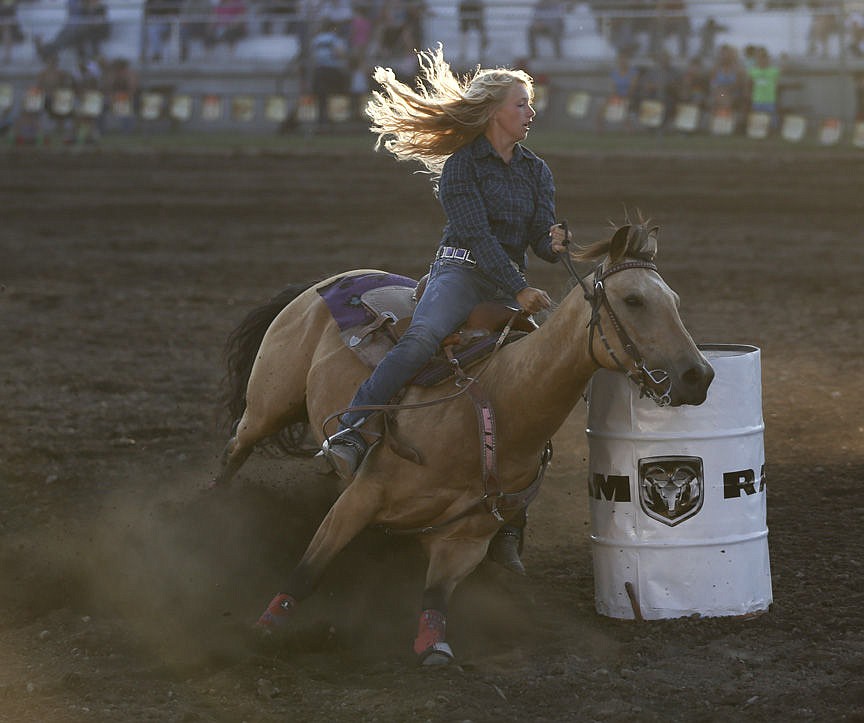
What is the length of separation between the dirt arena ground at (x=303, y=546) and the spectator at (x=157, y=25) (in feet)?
40.3

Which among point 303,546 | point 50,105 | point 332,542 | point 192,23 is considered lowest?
point 303,546

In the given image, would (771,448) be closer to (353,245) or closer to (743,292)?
(743,292)

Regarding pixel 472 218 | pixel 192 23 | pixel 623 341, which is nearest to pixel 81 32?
pixel 192 23

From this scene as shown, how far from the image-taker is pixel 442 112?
598 centimetres

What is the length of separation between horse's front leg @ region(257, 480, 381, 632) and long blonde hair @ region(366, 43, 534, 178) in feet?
5.16

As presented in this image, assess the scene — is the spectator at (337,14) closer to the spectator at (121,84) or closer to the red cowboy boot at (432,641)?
the spectator at (121,84)

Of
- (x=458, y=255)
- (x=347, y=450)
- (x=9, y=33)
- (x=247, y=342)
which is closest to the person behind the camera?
(x=347, y=450)

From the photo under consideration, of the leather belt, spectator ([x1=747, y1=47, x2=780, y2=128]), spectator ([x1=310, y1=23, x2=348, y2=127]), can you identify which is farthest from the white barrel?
spectator ([x1=310, y1=23, x2=348, y2=127])

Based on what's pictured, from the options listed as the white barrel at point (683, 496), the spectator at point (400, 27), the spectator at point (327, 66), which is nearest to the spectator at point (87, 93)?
the spectator at point (327, 66)

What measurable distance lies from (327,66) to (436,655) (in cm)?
2125

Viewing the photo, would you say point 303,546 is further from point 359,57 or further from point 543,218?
point 359,57

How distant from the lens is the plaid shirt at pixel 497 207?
573 cm

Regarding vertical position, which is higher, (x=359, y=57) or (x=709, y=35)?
(x=709, y=35)

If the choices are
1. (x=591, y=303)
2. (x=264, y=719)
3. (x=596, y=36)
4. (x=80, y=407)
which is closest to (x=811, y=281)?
(x=80, y=407)
